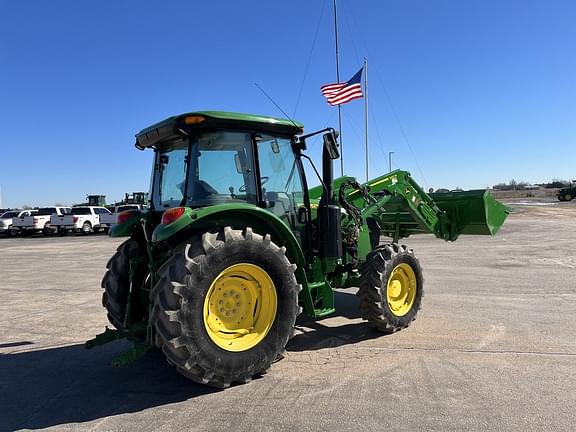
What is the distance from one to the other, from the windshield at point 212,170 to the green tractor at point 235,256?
0.03ft

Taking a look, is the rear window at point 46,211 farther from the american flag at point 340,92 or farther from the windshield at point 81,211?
the american flag at point 340,92

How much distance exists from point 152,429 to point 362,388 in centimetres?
185

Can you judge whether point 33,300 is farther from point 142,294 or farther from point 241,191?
point 241,191

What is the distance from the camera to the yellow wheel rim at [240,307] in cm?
441

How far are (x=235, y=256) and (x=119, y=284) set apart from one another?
1871 millimetres

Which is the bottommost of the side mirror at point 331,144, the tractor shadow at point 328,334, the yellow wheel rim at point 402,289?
the tractor shadow at point 328,334

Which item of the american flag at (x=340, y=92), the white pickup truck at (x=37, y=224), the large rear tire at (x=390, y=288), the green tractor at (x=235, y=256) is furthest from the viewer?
the white pickup truck at (x=37, y=224)

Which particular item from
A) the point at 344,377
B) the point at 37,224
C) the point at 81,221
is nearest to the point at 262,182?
the point at 344,377

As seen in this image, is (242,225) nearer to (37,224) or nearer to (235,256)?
(235,256)

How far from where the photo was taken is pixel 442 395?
409 centimetres

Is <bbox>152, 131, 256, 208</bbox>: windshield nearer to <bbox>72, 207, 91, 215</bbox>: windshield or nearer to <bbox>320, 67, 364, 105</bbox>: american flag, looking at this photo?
<bbox>320, 67, 364, 105</bbox>: american flag

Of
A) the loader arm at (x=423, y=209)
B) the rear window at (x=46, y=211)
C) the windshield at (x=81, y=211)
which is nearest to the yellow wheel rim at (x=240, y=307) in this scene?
the loader arm at (x=423, y=209)

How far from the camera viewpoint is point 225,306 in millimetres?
4551

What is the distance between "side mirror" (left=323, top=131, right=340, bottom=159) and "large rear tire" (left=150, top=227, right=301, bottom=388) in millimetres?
1482
